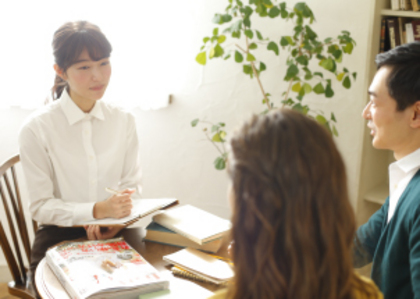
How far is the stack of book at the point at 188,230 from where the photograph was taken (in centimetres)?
138

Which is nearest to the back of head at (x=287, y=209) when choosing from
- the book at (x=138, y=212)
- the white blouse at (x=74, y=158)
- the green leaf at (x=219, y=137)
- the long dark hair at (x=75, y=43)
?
the book at (x=138, y=212)

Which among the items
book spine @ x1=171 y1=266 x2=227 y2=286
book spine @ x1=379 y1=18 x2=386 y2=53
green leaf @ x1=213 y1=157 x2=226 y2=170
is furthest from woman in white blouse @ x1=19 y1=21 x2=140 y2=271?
book spine @ x1=379 y1=18 x2=386 y2=53

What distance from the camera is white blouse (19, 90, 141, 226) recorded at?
167cm

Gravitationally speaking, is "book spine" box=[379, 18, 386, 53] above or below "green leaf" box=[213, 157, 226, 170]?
above

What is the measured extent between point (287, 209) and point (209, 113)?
1964 millimetres

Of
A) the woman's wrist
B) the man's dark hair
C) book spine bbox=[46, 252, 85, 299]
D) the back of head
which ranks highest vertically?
the man's dark hair

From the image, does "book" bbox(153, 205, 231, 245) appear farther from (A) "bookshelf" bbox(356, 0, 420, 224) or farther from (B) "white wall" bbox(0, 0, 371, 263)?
(B) "white wall" bbox(0, 0, 371, 263)

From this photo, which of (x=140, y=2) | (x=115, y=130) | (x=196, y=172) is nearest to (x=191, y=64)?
(x=140, y=2)

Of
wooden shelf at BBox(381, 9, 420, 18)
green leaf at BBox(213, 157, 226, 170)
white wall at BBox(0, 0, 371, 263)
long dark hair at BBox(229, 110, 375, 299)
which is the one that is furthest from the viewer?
white wall at BBox(0, 0, 371, 263)

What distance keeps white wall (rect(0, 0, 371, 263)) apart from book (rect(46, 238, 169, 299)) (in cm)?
132

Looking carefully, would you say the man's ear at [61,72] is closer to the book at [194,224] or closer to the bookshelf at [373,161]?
the book at [194,224]

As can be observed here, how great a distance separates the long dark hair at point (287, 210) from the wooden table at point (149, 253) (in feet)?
1.68

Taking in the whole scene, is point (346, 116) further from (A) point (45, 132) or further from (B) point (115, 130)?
(A) point (45, 132)

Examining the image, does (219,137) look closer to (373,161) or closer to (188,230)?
(373,161)
